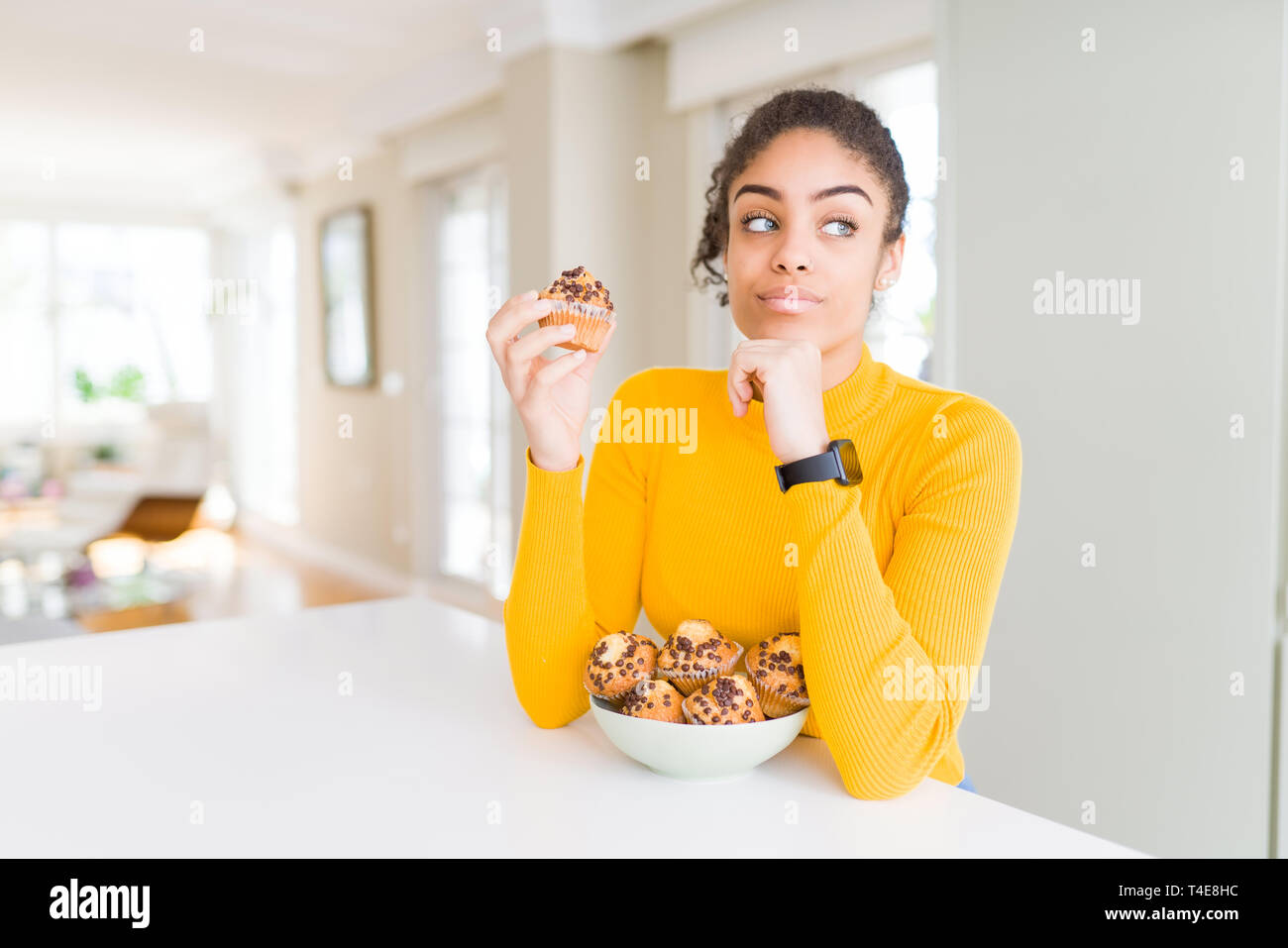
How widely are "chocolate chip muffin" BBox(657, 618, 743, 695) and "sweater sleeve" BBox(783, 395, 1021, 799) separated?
8cm

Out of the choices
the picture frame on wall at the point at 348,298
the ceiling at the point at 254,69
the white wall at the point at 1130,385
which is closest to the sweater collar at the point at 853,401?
the white wall at the point at 1130,385

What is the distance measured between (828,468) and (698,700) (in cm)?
26

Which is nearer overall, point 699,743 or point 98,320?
point 699,743

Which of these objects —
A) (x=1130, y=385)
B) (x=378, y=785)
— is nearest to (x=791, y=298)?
(x=378, y=785)

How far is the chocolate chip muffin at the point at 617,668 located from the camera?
976 millimetres

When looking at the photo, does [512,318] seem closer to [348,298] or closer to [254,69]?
[254,69]

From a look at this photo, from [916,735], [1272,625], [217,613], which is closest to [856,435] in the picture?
[916,735]

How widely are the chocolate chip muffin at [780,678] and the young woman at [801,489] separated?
2cm

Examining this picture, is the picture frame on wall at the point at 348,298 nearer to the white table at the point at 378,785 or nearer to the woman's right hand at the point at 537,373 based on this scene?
the white table at the point at 378,785

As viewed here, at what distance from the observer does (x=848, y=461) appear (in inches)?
39.5

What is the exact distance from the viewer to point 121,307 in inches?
319

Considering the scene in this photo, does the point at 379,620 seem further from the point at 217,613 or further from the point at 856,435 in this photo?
the point at 217,613

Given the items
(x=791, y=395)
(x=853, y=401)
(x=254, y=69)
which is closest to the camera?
(x=791, y=395)

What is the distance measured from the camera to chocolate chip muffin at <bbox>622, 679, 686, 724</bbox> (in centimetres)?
93
